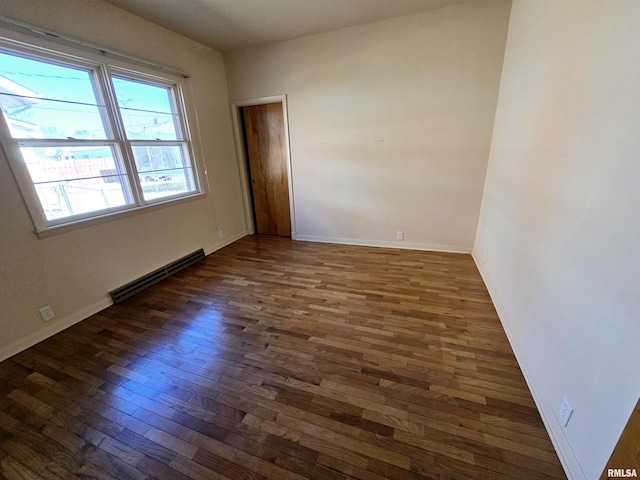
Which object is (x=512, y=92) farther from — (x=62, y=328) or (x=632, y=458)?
(x=62, y=328)

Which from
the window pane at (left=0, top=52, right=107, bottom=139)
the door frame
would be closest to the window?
the window pane at (left=0, top=52, right=107, bottom=139)

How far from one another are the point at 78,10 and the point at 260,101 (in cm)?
200

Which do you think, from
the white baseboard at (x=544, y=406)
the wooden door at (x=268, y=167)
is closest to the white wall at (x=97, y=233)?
the wooden door at (x=268, y=167)

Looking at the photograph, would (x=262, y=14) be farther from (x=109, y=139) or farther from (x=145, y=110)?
(x=109, y=139)

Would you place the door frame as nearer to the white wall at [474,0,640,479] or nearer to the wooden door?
the wooden door

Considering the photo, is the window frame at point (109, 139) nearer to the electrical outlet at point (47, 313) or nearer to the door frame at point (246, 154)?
the electrical outlet at point (47, 313)

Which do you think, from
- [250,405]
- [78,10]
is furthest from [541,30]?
[78,10]

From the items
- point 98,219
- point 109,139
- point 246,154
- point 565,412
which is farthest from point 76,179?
point 565,412

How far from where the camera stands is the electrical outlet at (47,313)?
212cm

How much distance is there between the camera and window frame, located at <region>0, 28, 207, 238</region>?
76.2 inches

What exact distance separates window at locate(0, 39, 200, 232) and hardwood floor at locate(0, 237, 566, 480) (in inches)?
44.4

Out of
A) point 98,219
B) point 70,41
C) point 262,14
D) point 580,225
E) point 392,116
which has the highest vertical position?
point 262,14

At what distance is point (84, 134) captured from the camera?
2.35 metres

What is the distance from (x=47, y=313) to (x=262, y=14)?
11.6 feet
